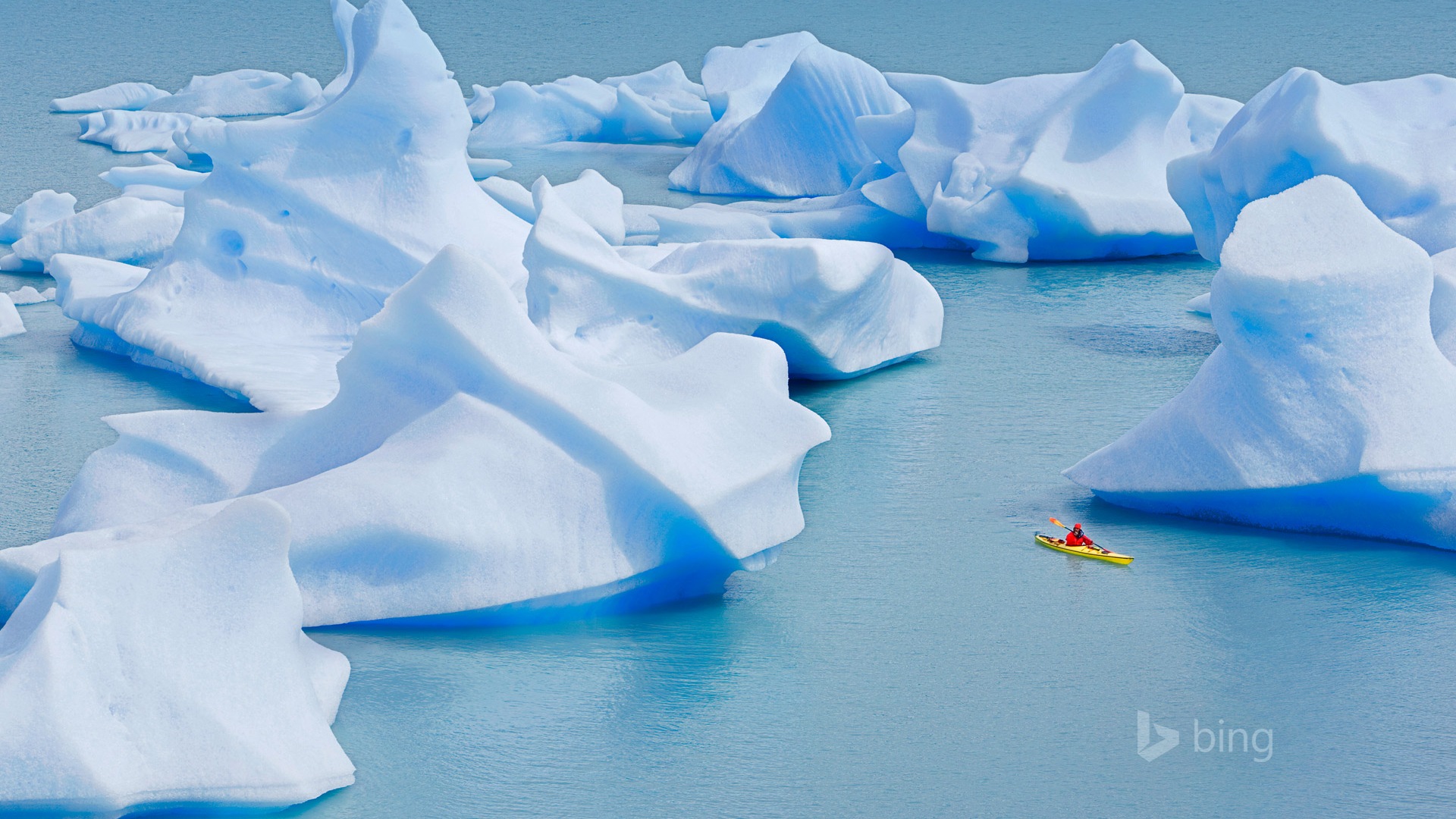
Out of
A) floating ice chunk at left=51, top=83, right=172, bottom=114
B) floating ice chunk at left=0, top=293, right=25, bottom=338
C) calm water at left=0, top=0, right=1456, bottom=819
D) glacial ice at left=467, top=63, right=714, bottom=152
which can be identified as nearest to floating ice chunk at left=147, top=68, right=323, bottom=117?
floating ice chunk at left=51, top=83, right=172, bottom=114

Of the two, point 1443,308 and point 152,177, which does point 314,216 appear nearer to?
point 1443,308

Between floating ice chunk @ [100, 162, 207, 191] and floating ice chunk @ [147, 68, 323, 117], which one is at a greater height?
floating ice chunk @ [100, 162, 207, 191]

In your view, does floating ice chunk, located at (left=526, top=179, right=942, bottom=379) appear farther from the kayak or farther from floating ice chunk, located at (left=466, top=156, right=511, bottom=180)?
floating ice chunk, located at (left=466, top=156, right=511, bottom=180)

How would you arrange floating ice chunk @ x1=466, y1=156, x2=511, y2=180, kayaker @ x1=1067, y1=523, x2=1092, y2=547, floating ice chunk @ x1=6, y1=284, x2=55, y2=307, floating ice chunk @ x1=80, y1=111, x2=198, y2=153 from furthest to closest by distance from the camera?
1. floating ice chunk @ x1=80, y1=111, x2=198, y2=153
2. floating ice chunk @ x1=466, y1=156, x2=511, y2=180
3. floating ice chunk @ x1=6, y1=284, x2=55, y2=307
4. kayaker @ x1=1067, y1=523, x2=1092, y2=547

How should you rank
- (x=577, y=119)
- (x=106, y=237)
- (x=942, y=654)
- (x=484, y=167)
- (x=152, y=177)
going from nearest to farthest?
(x=942, y=654), (x=106, y=237), (x=152, y=177), (x=484, y=167), (x=577, y=119)

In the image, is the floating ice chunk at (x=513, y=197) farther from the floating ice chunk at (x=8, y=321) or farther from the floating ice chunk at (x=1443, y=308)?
the floating ice chunk at (x=1443, y=308)

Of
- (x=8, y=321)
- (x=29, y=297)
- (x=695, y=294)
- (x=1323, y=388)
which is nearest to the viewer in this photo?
(x=1323, y=388)

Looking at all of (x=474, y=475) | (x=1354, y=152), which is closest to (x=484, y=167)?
(x=1354, y=152)
